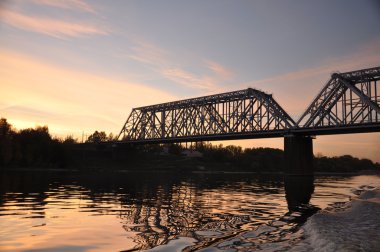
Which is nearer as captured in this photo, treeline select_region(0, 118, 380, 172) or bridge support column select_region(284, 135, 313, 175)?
bridge support column select_region(284, 135, 313, 175)

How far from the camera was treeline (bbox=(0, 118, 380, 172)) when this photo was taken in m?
100

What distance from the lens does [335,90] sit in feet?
292

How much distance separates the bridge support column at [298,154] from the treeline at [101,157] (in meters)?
62.4

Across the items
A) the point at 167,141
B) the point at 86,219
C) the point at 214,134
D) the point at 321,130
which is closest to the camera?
the point at 86,219

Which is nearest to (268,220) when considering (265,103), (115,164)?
(265,103)

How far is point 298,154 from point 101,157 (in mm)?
81845

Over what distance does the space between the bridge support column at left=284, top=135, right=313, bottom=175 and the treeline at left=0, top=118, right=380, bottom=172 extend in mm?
62385

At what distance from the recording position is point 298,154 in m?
85.1

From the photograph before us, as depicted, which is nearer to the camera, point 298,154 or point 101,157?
point 298,154

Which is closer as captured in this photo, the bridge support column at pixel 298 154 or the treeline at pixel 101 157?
the bridge support column at pixel 298 154

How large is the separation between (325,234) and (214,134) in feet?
326

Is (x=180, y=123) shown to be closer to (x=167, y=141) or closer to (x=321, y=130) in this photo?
(x=167, y=141)

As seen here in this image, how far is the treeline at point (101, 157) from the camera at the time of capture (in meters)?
100

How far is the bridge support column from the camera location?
8331 centimetres
